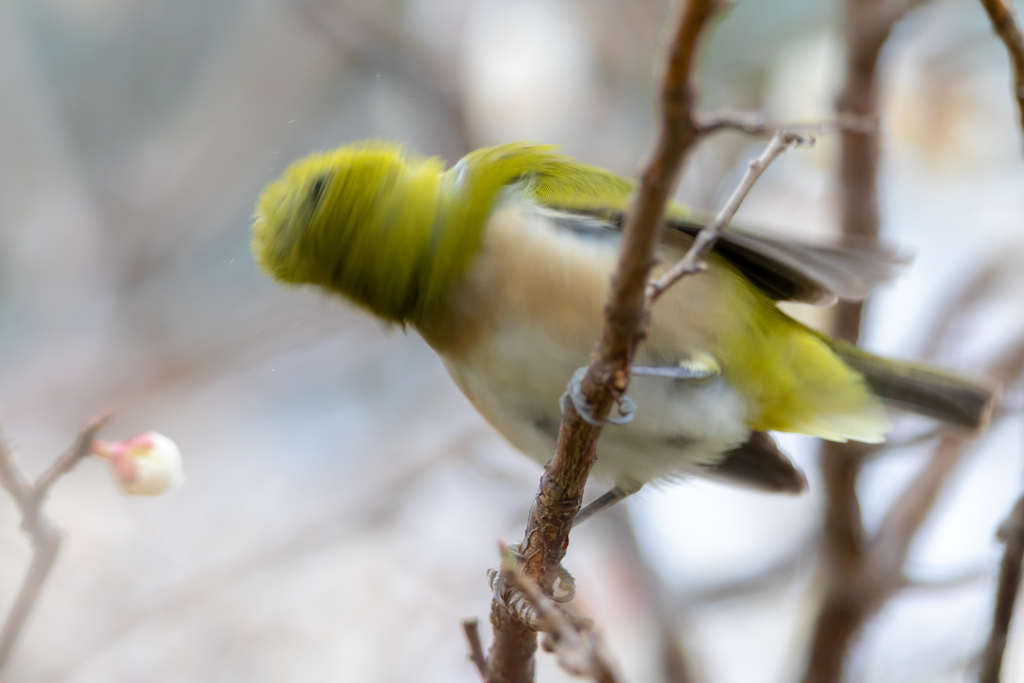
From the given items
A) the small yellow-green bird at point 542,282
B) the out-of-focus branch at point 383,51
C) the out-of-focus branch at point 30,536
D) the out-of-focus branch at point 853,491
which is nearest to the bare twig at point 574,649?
the out-of-focus branch at point 30,536

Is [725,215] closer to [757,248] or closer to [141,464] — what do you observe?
[757,248]

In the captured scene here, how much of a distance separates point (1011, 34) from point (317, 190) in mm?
→ 1375

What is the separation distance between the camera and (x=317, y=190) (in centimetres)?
202

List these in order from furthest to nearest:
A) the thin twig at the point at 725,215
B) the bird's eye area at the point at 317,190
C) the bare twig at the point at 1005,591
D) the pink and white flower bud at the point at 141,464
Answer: the bird's eye area at the point at 317,190, the pink and white flower bud at the point at 141,464, the bare twig at the point at 1005,591, the thin twig at the point at 725,215

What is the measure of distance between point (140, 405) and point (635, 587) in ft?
7.92

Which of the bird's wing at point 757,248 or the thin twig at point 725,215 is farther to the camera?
the bird's wing at point 757,248

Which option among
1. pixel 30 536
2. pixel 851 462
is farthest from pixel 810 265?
pixel 30 536

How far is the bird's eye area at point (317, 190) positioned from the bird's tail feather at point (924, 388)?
1.40 meters

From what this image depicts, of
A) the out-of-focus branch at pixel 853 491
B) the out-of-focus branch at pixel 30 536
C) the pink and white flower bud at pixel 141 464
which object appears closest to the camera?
the out-of-focus branch at pixel 30 536

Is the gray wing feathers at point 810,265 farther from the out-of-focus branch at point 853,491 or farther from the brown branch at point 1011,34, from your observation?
the out-of-focus branch at point 853,491

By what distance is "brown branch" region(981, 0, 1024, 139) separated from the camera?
1.32 meters

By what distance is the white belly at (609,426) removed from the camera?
6.32 feet

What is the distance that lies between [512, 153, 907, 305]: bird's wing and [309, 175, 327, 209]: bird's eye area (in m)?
0.46

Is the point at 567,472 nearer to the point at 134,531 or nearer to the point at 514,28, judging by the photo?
the point at 134,531
